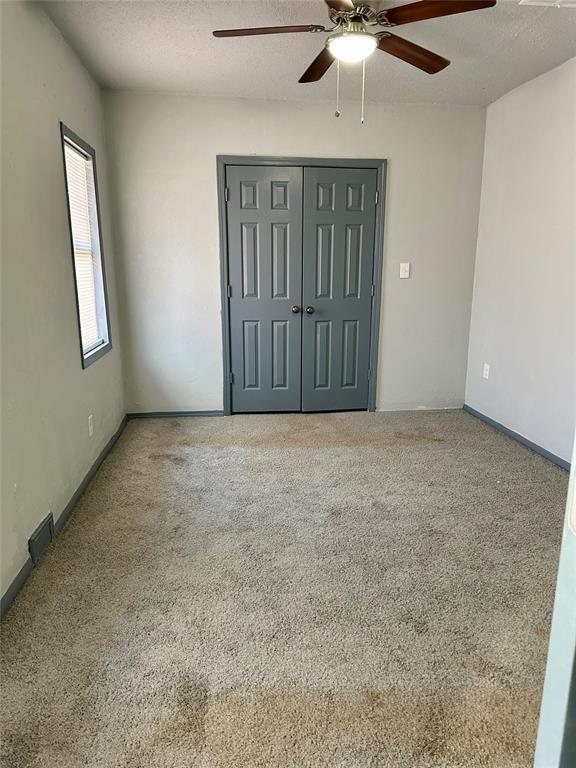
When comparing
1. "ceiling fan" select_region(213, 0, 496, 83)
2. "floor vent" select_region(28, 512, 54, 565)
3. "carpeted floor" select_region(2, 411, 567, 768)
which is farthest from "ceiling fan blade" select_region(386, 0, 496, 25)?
"floor vent" select_region(28, 512, 54, 565)

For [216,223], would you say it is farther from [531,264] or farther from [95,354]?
[531,264]

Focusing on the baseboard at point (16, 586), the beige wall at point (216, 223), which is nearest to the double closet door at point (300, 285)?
the beige wall at point (216, 223)

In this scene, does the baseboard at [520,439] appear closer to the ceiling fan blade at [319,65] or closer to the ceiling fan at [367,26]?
the ceiling fan at [367,26]

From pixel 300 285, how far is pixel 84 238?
1688mm

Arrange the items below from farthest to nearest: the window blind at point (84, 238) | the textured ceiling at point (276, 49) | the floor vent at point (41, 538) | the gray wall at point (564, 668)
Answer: the window blind at point (84, 238)
the textured ceiling at point (276, 49)
the floor vent at point (41, 538)
the gray wall at point (564, 668)

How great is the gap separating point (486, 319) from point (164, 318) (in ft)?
8.89

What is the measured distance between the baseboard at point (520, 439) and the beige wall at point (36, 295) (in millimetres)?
3034

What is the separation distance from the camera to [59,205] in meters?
2.53

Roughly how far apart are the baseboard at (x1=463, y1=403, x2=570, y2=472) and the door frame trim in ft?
2.92

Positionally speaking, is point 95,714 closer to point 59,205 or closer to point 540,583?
point 540,583

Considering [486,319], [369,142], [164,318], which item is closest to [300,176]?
[369,142]

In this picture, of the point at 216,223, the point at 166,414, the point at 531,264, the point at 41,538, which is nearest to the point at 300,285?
the point at 216,223

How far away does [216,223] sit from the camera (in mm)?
3867

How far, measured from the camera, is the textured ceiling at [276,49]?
238 cm
